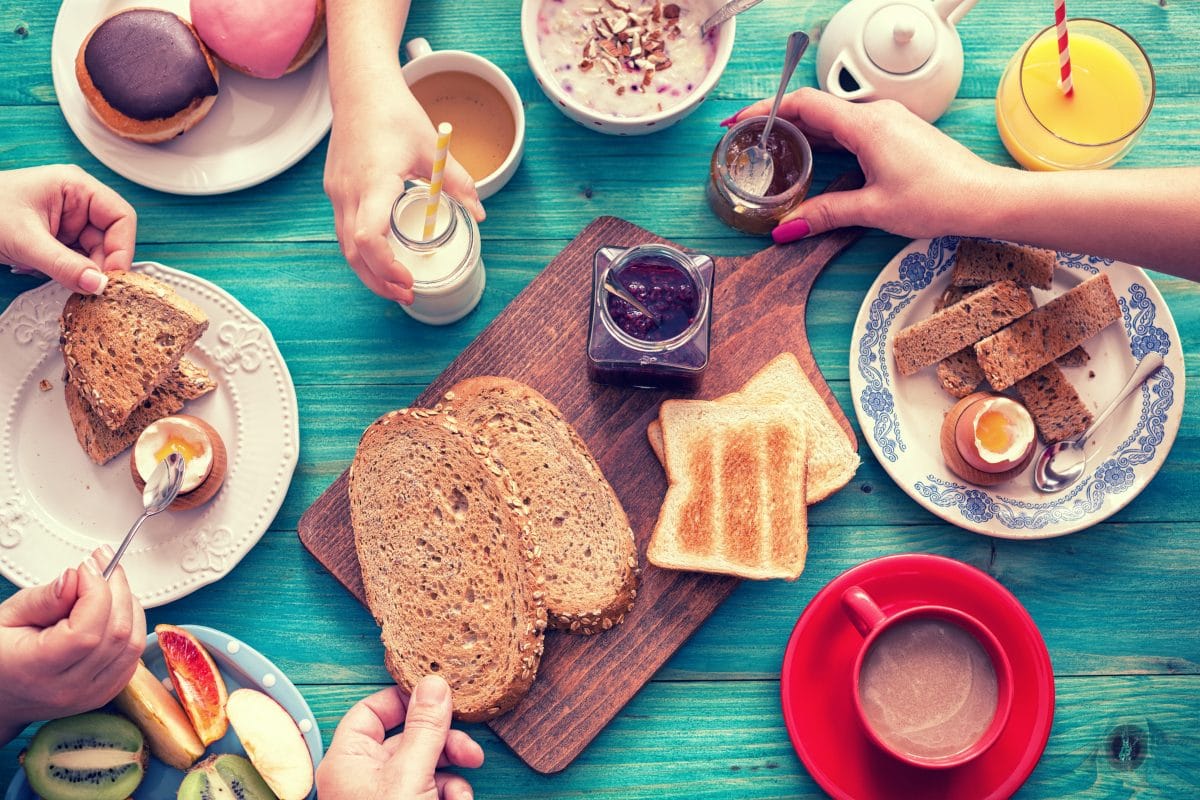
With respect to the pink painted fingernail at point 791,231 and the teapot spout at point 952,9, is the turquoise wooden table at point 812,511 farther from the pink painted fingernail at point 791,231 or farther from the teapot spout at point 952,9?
the teapot spout at point 952,9

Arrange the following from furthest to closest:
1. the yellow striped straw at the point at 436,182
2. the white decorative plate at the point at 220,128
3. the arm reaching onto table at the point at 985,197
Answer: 1. the white decorative plate at the point at 220,128
2. the arm reaching onto table at the point at 985,197
3. the yellow striped straw at the point at 436,182

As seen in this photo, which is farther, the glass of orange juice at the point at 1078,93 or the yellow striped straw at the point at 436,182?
the glass of orange juice at the point at 1078,93

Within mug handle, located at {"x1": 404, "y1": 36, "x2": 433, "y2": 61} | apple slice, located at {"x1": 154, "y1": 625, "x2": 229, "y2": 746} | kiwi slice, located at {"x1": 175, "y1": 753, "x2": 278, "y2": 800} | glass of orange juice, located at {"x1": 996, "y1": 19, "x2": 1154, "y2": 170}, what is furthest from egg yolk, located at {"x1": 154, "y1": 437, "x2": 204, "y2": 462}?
glass of orange juice, located at {"x1": 996, "y1": 19, "x2": 1154, "y2": 170}

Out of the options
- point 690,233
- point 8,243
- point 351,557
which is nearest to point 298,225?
point 8,243

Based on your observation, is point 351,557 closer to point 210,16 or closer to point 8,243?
point 8,243

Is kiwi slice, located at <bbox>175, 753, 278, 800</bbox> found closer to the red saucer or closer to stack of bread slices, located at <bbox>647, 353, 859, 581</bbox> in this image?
stack of bread slices, located at <bbox>647, 353, 859, 581</bbox>

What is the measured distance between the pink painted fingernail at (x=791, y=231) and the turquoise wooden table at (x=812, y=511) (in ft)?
0.24

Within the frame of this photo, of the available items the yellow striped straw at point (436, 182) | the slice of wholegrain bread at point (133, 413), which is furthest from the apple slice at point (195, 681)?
the yellow striped straw at point (436, 182)

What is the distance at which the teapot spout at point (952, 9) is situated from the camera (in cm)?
165

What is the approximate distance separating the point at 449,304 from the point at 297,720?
791 millimetres

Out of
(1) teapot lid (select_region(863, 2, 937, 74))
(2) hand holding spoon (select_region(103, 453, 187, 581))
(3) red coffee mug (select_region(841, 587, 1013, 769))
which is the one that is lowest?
(3) red coffee mug (select_region(841, 587, 1013, 769))

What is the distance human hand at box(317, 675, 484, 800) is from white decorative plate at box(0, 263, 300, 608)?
15.0 inches

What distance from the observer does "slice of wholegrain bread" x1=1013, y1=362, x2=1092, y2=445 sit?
1.71 metres

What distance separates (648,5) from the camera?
176 centimetres
